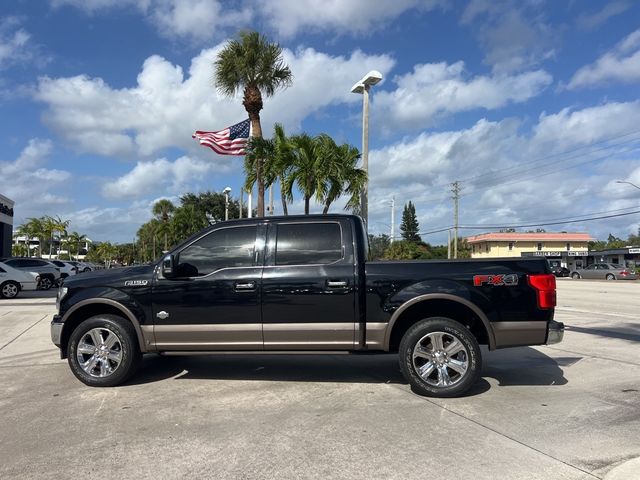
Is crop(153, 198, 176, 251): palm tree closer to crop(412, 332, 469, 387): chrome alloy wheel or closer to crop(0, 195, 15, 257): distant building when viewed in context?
crop(0, 195, 15, 257): distant building

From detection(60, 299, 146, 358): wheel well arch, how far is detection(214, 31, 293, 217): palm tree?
14135mm

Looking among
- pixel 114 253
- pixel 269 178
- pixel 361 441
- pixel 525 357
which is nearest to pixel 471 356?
pixel 361 441

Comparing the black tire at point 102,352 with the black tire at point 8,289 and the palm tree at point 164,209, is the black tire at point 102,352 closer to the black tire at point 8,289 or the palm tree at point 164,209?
the black tire at point 8,289

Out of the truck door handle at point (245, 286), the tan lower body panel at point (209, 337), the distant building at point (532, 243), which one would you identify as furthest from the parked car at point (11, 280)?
the distant building at point (532, 243)

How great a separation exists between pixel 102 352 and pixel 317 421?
2902mm

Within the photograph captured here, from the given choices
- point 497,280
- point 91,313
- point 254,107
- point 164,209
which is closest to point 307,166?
point 254,107

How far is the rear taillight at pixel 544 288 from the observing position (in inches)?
227

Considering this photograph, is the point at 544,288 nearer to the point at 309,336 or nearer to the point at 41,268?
the point at 309,336

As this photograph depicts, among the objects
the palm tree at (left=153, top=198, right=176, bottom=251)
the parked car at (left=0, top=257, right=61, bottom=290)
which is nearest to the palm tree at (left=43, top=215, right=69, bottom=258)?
the palm tree at (left=153, top=198, right=176, bottom=251)

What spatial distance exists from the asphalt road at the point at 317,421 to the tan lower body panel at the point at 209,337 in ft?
1.72

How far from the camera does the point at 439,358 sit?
19.2ft

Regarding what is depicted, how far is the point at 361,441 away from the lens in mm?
4527

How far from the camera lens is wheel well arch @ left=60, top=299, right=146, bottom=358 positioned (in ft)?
20.5

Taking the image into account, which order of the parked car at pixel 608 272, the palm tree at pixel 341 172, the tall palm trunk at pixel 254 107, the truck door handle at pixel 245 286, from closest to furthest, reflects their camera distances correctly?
the truck door handle at pixel 245 286, the palm tree at pixel 341 172, the tall palm trunk at pixel 254 107, the parked car at pixel 608 272
